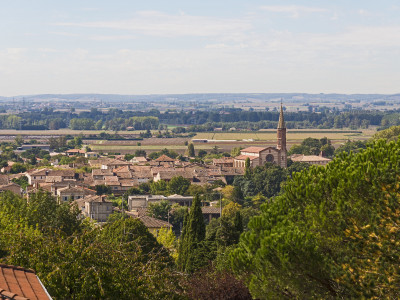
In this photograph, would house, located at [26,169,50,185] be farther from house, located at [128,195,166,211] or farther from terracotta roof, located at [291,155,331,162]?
terracotta roof, located at [291,155,331,162]

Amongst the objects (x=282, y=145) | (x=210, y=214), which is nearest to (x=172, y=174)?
(x=282, y=145)

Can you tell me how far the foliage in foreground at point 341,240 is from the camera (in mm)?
15805

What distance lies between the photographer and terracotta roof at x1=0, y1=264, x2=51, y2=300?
12426 millimetres

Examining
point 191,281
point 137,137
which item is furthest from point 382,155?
A: point 137,137

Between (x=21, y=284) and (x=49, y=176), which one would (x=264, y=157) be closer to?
(x=49, y=176)

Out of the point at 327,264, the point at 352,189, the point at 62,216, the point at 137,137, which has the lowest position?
the point at 137,137

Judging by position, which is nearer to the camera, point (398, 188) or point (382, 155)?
point (398, 188)

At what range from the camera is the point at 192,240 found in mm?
31578

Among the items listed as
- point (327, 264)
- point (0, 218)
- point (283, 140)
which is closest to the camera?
point (327, 264)

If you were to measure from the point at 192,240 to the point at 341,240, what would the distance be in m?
15.1

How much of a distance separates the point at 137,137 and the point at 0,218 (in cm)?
14015

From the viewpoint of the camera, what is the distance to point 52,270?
1546 centimetres

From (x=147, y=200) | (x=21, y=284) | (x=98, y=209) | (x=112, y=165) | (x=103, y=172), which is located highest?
(x=21, y=284)

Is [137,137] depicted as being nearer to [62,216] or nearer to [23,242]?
[62,216]
